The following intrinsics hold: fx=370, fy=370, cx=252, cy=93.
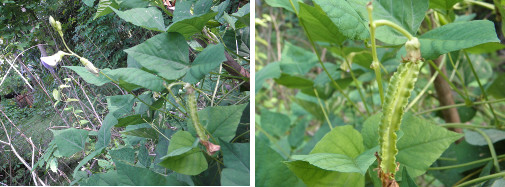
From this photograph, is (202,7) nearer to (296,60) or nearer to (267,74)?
(267,74)

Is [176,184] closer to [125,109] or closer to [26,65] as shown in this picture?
[125,109]

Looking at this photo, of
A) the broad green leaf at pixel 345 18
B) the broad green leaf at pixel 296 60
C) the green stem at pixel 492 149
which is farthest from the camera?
the broad green leaf at pixel 296 60

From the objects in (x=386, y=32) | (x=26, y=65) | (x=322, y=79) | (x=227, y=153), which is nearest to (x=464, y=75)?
(x=322, y=79)

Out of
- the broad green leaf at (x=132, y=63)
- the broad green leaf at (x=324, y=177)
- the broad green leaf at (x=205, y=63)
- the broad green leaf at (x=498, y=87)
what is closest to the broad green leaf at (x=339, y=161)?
the broad green leaf at (x=324, y=177)

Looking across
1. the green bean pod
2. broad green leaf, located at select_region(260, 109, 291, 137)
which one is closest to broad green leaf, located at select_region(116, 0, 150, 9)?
the green bean pod

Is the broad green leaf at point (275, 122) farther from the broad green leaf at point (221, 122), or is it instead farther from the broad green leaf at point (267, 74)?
the broad green leaf at point (221, 122)
